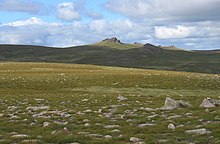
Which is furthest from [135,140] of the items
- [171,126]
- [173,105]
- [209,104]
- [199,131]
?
[209,104]

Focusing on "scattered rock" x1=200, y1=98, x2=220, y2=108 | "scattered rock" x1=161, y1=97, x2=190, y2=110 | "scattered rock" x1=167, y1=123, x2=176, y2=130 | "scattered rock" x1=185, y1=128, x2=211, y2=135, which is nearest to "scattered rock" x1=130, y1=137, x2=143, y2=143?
"scattered rock" x1=185, y1=128, x2=211, y2=135

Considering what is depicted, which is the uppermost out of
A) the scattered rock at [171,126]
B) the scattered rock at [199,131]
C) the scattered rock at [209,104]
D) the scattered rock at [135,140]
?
the scattered rock at [209,104]

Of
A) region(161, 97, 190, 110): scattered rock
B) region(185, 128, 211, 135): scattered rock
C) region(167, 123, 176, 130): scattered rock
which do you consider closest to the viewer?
region(185, 128, 211, 135): scattered rock

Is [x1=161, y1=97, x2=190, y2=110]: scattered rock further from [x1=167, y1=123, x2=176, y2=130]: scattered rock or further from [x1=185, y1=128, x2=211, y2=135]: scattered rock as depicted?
[x1=185, y1=128, x2=211, y2=135]: scattered rock

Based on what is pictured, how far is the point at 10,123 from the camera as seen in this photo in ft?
63.3

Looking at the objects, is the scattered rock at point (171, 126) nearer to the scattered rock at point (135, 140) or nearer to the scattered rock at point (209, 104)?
the scattered rock at point (135, 140)

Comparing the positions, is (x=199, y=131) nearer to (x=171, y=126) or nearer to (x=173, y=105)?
(x=171, y=126)

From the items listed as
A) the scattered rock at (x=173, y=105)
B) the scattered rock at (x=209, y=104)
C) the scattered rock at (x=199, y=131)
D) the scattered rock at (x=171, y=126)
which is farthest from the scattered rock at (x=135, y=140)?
the scattered rock at (x=209, y=104)

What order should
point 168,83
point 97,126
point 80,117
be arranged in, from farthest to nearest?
point 168,83
point 80,117
point 97,126

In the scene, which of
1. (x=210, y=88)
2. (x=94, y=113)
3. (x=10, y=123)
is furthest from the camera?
(x=210, y=88)

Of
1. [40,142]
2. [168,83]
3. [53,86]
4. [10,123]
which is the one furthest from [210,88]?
[40,142]

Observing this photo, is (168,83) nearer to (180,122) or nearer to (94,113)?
(94,113)

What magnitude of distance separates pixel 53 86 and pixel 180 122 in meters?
35.3

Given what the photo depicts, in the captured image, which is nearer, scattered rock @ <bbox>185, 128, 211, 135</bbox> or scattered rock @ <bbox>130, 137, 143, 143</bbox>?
scattered rock @ <bbox>130, 137, 143, 143</bbox>
